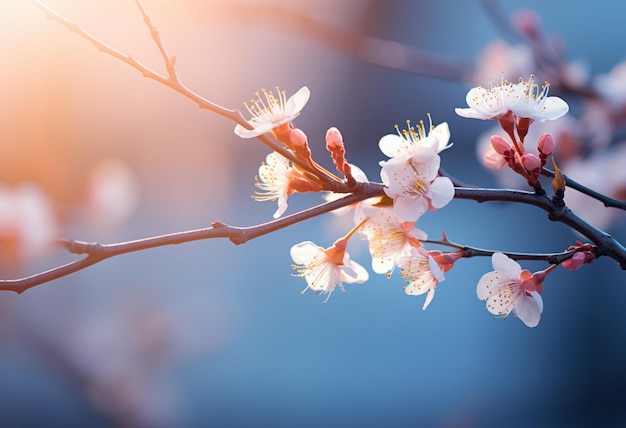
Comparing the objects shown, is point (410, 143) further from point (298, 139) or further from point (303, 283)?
point (303, 283)

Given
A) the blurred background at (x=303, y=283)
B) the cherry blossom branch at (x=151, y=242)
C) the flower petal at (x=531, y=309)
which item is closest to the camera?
the cherry blossom branch at (x=151, y=242)

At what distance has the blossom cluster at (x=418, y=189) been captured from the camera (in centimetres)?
48

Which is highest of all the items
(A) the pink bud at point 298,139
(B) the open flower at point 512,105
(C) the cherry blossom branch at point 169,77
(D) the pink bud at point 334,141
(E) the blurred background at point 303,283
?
(E) the blurred background at point 303,283

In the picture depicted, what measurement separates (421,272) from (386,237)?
0.13 ft

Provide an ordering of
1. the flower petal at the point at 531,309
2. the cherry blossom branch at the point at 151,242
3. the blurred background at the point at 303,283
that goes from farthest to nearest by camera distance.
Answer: the blurred background at the point at 303,283
the flower petal at the point at 531,309
the cherry blossom branch at the point at 151,242

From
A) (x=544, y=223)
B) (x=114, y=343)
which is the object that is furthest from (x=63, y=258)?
(x=544, y=223)

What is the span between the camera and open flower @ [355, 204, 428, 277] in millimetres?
A: 514

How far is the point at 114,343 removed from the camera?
2158mm

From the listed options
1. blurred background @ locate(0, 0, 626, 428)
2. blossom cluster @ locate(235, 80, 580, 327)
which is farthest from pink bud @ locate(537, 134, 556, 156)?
blurred background @ locate(0, 0, 626, 428)

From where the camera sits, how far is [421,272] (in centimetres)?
52

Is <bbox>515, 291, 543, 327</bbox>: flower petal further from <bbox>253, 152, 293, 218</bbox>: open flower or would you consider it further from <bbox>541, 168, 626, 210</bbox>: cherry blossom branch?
<bbox>253, 152, 293, 218</bbox>: open flower

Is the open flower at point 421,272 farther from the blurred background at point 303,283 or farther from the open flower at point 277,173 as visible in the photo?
the blurred background at point 303,283

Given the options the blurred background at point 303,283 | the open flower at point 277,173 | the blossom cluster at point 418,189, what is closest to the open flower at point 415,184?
the blossom cluster at point 418,189

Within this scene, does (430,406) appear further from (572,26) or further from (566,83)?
(566,83)
